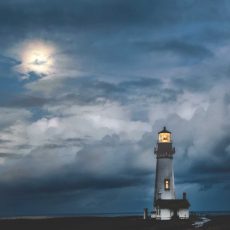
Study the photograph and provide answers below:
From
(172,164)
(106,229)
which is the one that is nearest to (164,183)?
(172,164)

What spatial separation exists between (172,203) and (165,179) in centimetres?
392

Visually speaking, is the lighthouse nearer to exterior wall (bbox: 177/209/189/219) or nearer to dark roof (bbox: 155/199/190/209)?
dark roof (bbox: 155/199/190/209)

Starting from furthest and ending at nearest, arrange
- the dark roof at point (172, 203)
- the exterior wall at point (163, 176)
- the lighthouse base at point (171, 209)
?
the lighthouse base at point (171, 209), the dark roof at point (172, 203), the exterior wall at point (163, 176)

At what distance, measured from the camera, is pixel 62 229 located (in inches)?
2468

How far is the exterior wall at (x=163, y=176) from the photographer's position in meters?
70.2

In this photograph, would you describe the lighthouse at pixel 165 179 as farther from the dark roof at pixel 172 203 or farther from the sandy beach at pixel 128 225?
the sandy beach at pixel 128 225

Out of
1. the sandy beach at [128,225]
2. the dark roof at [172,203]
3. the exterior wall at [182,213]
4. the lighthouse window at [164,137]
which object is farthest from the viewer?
the exterior wall at [182,213]

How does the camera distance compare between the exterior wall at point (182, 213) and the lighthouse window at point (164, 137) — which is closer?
the lighthouse window at point (164, 137)

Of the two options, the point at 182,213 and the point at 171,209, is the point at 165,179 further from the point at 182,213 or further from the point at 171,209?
the point at 182,213

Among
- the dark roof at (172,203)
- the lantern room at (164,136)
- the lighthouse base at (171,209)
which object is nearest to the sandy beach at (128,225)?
the lighthouse base at (171,209)

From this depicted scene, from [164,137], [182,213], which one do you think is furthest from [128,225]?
[164,137]

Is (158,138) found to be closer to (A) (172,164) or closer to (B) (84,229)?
(A) (172,164)

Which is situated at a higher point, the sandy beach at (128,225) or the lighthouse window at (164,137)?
the lighthouse window at (164,137)

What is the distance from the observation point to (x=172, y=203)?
71.2 m
